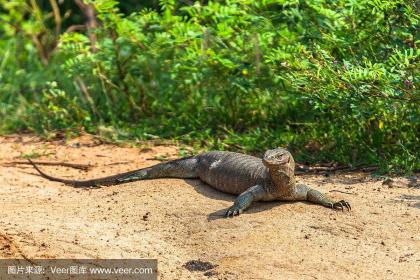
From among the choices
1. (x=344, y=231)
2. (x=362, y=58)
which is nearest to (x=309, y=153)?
(x=362, y=58)

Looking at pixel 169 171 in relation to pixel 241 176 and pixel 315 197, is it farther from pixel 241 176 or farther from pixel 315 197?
pixel 315 197

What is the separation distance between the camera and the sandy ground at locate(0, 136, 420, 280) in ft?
17.3

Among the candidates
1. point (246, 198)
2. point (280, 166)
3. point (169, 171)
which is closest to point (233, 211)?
point (246, 198)

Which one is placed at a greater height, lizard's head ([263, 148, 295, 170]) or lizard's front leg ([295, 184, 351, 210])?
lizard's head ([263, 148, 295, 170])

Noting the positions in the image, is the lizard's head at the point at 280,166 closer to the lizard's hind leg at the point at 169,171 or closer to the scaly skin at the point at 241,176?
the scaly skin at the point at 241,176

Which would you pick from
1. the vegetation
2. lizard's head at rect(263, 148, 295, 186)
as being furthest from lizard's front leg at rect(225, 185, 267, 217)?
the vegetation

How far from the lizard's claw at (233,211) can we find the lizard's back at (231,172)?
378 millimetres

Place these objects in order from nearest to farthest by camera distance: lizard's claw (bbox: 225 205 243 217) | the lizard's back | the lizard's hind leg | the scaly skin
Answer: lizard's claw (bbox: 225 205 243 217) < the scaly skin < the lizard's back < the lizard's hind leg

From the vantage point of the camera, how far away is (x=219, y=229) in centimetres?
579

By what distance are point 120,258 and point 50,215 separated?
3.28 ft

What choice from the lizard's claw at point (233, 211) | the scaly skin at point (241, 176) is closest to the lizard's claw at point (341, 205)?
the scaly skin at point (241, 176)

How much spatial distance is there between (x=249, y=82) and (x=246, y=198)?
7.36ft

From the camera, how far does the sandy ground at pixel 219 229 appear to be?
17.3 ft

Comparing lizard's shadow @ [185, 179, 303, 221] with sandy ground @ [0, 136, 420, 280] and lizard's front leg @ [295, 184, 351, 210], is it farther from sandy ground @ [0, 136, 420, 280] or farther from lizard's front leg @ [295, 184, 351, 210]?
lizard's front leg @ [295, 184, 351, 210]
